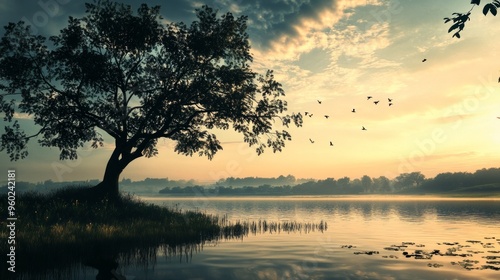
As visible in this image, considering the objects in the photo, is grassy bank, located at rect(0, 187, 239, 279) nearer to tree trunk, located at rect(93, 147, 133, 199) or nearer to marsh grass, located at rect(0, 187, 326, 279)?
marsh grass, located at rect(0, 187, 326, 279)

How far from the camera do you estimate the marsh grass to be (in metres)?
17.3

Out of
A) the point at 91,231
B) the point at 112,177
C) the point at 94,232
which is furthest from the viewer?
the point at 112,177

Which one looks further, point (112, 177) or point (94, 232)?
point (112, 177)

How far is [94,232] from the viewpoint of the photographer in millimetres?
22406

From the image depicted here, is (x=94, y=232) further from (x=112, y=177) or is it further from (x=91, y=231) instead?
(x=112, y=177)

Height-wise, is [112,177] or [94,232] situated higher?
[112,177]

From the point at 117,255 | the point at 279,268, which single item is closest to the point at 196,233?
the point at 117,255

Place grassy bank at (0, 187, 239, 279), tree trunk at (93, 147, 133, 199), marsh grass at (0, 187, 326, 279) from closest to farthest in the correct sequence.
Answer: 1. marsh grass at (0, 187, 326, 279)
2. grassy bank at (0, 187, 239, 279)
3. tree trunk at (93, 147, 133, 199)

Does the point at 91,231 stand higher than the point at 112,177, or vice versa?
the point at 112,177

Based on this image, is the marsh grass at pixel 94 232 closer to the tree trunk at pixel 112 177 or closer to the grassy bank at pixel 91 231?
the grassy bank at pixel 91 231

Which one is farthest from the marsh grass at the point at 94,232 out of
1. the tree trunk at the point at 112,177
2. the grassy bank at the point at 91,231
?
the tree trunk at the point at 112,177

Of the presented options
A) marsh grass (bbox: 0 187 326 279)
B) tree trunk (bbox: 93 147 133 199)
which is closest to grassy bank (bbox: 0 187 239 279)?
marsh grass (bbox: 0 187 326 279)

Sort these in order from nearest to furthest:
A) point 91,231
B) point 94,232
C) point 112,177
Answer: point 94,232 < point 91,231 < point 112,177

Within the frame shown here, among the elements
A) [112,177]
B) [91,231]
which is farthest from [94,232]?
[112,177]
